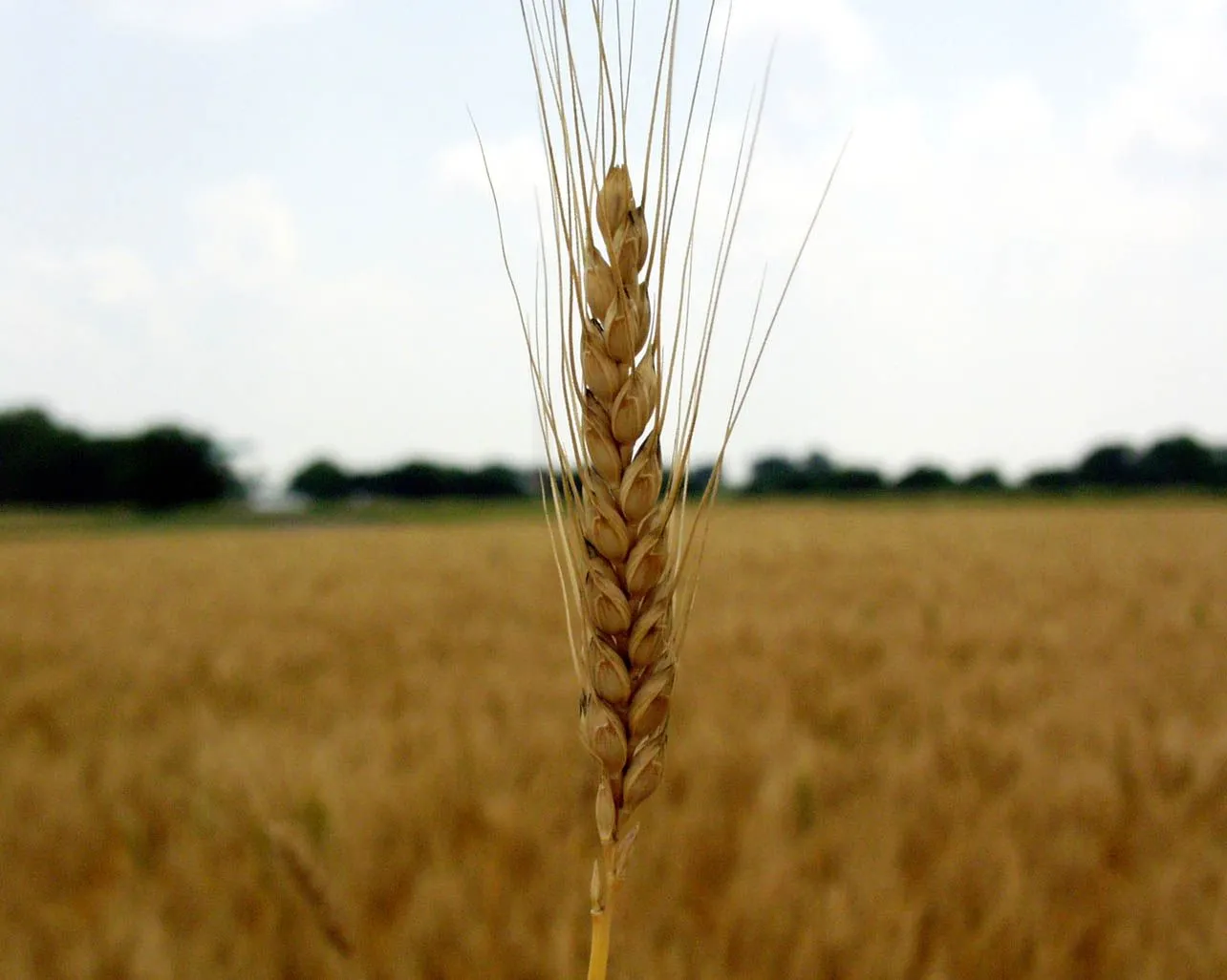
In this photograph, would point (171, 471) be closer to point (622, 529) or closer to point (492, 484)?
point (492, 484)

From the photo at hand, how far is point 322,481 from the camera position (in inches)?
1640

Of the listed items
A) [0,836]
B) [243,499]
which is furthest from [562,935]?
[243,499]

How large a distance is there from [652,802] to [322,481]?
41750mm

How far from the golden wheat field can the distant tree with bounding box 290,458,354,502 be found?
1435 inches

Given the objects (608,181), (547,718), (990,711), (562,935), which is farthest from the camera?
(990,711)

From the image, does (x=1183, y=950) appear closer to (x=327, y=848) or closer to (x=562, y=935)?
(x=562, y=935)

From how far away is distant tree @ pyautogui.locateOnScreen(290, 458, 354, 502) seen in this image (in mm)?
40844

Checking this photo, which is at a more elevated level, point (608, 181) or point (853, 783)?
point (608, 181)

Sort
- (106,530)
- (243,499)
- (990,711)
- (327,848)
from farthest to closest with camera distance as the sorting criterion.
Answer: (243,499), (106,530), (990,711), (327,848)

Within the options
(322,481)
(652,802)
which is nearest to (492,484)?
(322,481)

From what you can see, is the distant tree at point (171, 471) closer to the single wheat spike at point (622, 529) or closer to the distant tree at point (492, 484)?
the distant tree at point (492, 484)

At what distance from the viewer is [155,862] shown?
218 cm

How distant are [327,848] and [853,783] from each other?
1.53m

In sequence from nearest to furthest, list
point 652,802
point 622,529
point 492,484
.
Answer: point 622,529, point 652,802, point 492,484
